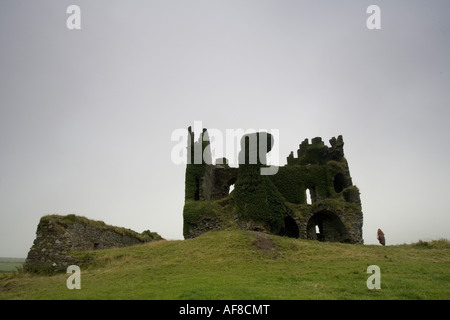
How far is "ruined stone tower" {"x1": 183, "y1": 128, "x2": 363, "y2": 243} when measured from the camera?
26359 millimetres

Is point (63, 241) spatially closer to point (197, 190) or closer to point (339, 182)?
point (197, 190)

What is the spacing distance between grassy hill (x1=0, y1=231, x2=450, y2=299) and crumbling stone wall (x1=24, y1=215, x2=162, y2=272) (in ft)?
3.83

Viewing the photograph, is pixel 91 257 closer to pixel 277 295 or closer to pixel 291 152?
pixel 277 295

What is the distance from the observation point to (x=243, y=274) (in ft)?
41.9

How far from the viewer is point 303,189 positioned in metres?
35.2

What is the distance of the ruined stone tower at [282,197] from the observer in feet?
86.5

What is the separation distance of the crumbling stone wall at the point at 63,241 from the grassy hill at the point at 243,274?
1.17 m

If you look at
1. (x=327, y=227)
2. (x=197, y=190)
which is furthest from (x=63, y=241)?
(x=327, y=227)

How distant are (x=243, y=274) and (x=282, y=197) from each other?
17786 millimetres

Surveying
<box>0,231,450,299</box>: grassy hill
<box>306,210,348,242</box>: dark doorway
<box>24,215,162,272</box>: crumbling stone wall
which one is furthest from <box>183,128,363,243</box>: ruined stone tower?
<box>24,215,162,272</box>: crumbling stone wall

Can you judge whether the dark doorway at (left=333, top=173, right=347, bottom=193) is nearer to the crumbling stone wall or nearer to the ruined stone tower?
the ruined stone tower

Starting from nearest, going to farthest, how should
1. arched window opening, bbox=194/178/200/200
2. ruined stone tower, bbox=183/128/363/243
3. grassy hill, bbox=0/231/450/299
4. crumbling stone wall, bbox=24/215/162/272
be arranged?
grassy hill, bbox=0/231/450/299 < crumbling stone wall, bbox=24/215/162/272 < ruined stone tower, bbox=183/128/363/243 < arched window opening, bbox=194/178/200/200

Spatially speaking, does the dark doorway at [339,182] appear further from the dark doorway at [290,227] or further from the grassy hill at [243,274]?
the grassy hill at [243,274]
